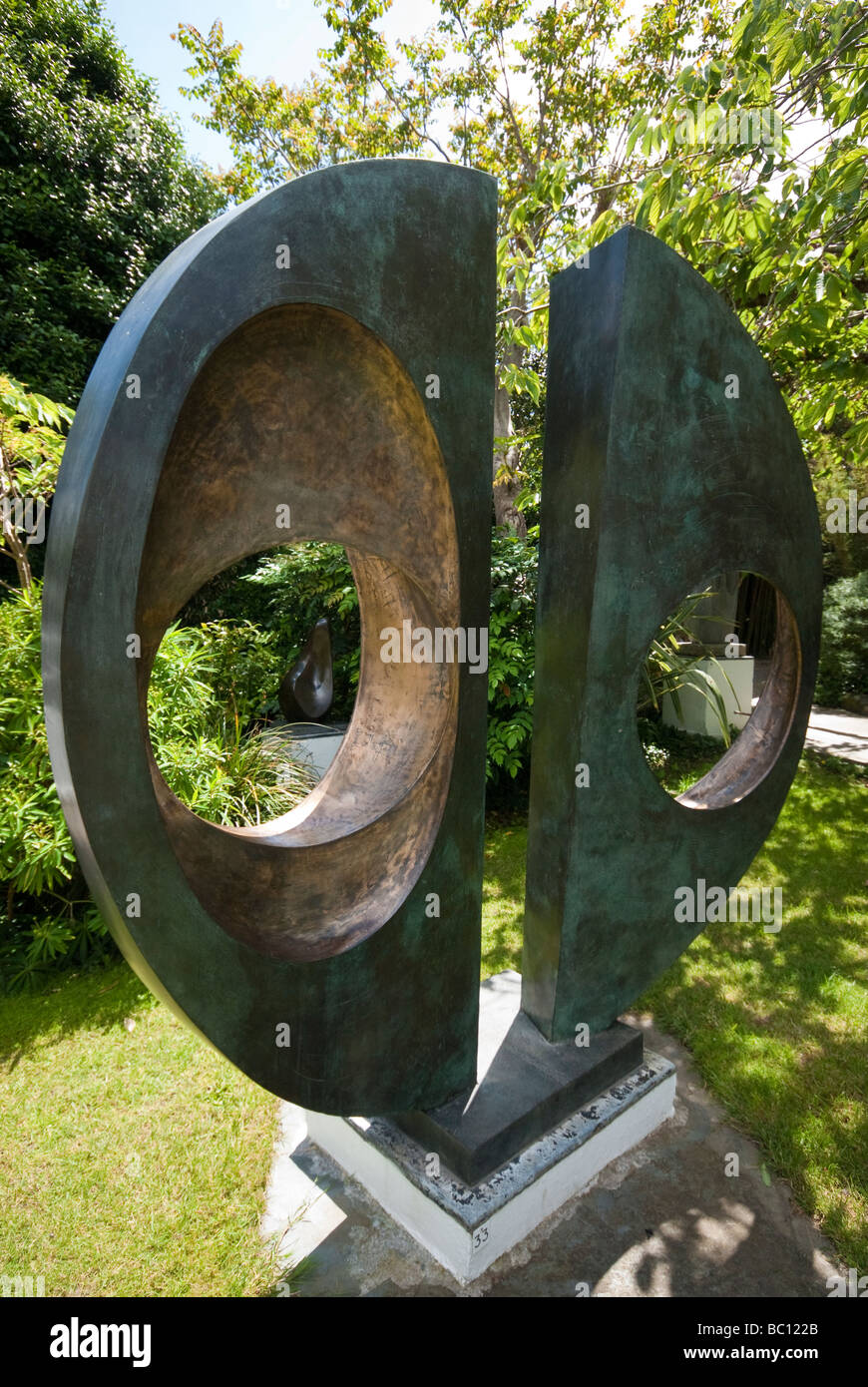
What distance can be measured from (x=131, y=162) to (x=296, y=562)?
632cm

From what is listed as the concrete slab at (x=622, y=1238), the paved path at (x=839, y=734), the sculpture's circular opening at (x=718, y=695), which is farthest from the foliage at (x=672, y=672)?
the concrete slab at (x=622, y=1238)

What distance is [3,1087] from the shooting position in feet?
10.8

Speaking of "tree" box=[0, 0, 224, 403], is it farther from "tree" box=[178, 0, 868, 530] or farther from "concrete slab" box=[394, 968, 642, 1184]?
"concrete slab" box=[394, 968, 642, 1184]

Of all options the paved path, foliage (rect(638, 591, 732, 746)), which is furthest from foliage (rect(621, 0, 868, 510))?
the paved path

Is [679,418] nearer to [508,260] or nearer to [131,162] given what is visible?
[508,260]

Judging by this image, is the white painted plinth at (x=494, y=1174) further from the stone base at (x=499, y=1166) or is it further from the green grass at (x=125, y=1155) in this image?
the green grass at (x=125, y=1155)

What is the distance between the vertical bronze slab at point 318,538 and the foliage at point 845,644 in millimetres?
10132

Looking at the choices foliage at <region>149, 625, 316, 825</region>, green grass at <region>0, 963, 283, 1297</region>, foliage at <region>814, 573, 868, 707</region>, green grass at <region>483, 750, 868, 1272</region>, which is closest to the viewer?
green grass at <region>0, 963, 283, 1297</region>

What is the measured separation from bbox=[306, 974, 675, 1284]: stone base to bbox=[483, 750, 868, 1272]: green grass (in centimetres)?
51

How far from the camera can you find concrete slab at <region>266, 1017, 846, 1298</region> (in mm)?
2281

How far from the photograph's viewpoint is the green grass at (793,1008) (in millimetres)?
2740

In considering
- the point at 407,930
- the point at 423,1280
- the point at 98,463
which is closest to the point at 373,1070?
the point at 407,930

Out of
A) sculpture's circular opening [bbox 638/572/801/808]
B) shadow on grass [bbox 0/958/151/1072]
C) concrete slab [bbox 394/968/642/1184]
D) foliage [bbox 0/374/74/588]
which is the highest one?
foliage [bbox 0/374/74/588]

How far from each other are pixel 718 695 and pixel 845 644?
5.41 metres
